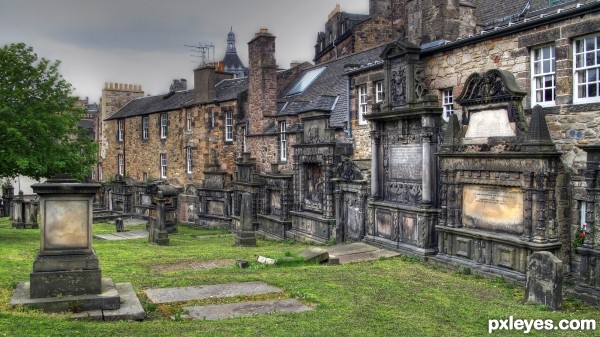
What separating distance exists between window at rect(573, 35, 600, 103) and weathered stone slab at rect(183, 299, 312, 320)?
24.7 ft

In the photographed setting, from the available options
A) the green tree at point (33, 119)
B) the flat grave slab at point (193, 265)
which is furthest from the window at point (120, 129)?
the flat grave slab at point (193, 265)

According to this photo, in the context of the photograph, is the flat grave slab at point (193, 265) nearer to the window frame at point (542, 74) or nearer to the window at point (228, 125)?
the window frame at point (542, 74)

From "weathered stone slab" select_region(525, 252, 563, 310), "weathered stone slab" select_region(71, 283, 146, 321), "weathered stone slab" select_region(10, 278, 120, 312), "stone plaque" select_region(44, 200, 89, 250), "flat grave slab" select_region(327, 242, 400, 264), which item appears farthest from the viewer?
"flat grave slab" select_region(327, 242, 400, 264)

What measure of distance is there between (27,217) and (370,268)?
2100 cm

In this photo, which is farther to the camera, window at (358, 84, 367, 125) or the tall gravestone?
window at (358, 84, 367, 125)

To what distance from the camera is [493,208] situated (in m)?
12.9

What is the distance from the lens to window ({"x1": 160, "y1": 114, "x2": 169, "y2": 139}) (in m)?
40.2

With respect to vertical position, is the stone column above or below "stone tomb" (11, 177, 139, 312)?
below

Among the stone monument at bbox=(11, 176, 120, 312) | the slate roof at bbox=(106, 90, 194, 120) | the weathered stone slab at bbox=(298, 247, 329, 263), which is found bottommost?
the weathered stone slab at bbox=(298, 247, 329, 263)

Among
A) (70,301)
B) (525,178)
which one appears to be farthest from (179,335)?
(525,178)

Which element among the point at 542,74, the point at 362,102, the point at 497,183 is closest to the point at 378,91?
the point at 362,102

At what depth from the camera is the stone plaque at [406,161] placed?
50.5 feet

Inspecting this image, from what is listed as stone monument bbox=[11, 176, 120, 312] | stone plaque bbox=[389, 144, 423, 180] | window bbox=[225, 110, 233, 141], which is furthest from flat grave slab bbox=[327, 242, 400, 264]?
window bbox=[225, 110, 233, 141]

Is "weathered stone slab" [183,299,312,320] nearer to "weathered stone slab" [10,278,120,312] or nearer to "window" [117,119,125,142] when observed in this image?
"weathered stone slab" [10,278,120,312]
